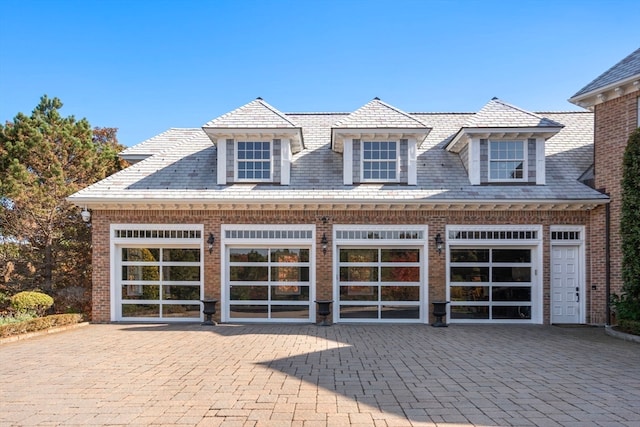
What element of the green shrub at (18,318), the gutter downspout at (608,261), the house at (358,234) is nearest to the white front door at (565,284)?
the house at (358,234)

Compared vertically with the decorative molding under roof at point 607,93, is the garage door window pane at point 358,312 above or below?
below

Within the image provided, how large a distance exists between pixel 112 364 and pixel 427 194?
9.70m

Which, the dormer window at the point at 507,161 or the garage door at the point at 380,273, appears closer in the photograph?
the garage door at the point at 380,273

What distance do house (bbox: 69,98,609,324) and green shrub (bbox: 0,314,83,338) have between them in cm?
103

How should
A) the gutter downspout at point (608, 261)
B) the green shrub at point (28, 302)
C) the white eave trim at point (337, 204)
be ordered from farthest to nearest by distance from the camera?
the white eave trim at point (337, 204), the gutter downspout at point (608, 261), the green shrub at point (28, 302)

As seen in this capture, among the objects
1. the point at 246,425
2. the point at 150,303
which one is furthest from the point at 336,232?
the point at 246,425

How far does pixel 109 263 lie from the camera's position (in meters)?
13.2

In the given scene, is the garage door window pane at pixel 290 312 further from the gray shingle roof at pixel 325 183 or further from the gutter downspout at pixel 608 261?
the gutter downspout at pixel 608 261

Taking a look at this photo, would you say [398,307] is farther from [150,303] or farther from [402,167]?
[150,303]

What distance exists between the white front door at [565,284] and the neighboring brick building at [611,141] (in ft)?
1.61

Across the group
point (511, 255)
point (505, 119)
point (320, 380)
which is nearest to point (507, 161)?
point (505, 119)

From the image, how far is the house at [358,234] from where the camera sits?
1301 cm

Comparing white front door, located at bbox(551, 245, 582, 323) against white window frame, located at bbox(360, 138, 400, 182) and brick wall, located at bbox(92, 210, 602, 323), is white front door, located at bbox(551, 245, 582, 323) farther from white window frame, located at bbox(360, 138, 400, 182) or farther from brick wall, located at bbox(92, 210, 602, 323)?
white window frame, located at bbox(360, 138, 400, 182)

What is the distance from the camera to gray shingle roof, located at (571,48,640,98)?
11.9 m
